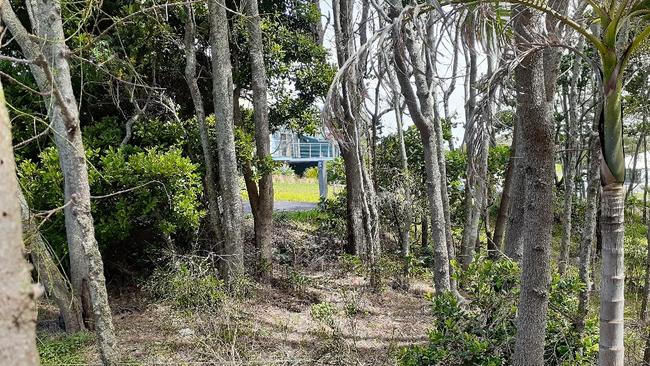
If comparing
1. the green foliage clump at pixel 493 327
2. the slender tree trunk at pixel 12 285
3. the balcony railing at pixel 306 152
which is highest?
the balcony railing at pixel 306 152

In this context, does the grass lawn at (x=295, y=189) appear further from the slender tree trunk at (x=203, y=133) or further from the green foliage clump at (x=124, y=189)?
the green foliage clump at (x=124, y=189)

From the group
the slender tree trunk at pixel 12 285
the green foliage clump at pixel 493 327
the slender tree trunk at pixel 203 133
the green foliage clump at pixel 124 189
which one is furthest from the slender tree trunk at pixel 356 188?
the slender tree trunk at pixel 12 285

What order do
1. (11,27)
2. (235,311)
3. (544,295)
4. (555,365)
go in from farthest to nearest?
(235,311), (11,27), (555,365), (544,295)

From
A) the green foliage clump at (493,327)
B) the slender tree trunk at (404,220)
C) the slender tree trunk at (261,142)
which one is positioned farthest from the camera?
the slender tree trunk at (404,220)

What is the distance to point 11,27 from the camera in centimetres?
480

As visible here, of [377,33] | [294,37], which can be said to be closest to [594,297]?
[294,37]

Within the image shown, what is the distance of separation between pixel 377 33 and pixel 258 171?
15.1 ft

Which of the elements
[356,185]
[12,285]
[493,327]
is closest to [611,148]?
[493,327]

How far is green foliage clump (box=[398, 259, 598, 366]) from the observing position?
12.6 ft

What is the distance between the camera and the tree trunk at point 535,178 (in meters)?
3.06

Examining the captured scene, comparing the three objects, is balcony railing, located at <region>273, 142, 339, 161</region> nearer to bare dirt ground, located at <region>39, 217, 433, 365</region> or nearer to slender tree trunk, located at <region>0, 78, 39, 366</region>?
bare dirt ground, located at <region>39, 217, 433, 365</region>

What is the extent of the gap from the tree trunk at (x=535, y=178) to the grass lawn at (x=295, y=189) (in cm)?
1517

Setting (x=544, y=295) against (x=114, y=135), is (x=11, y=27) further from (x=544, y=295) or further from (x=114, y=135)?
(x=544, y=295)

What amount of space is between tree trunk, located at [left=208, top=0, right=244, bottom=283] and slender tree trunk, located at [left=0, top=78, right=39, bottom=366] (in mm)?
5647
